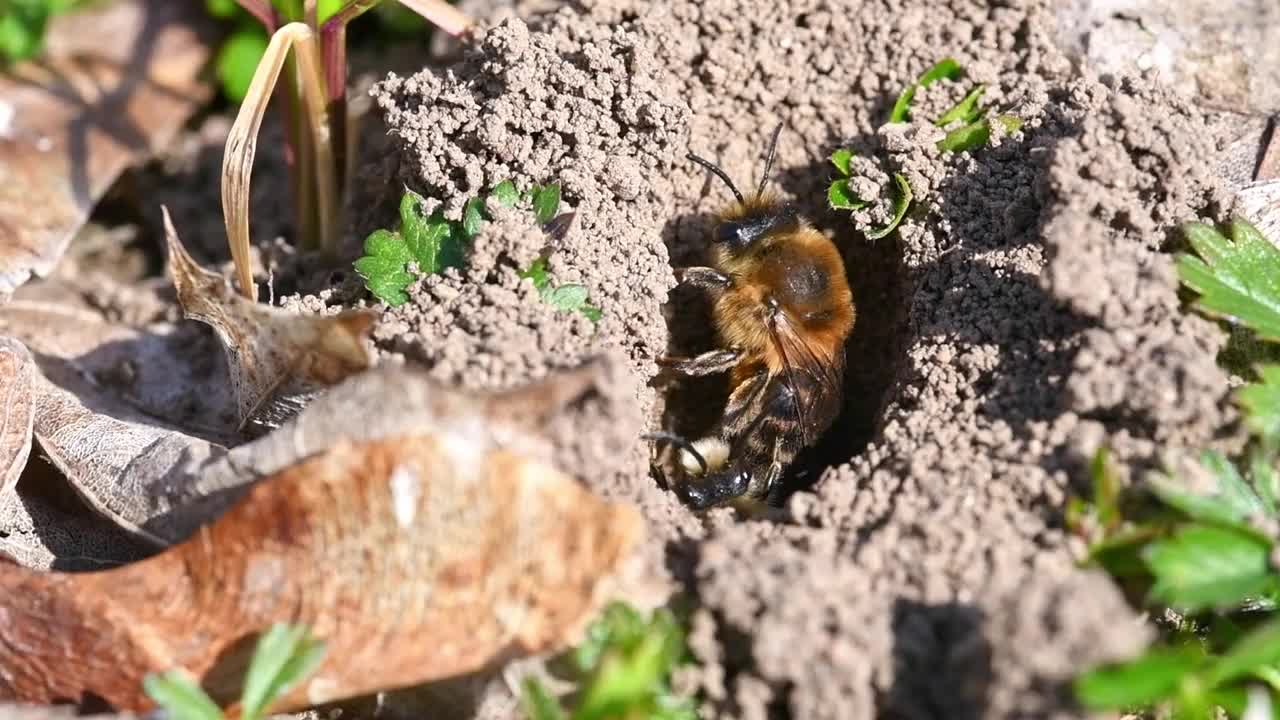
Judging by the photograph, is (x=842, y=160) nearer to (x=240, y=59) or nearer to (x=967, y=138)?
(x=967, y=138)

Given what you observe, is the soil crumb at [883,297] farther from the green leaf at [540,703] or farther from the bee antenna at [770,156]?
the green leaf at [540,703]

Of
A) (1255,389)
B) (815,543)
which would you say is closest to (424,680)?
(815,543)

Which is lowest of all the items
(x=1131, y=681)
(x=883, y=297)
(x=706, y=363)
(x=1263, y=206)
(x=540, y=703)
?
(x=540, y=703)

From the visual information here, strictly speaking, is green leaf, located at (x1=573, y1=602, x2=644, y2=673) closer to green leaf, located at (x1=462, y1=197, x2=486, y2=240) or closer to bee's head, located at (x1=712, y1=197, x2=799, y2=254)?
green leaf, located at (x1=462, y1=197, x2=486, y2=240)

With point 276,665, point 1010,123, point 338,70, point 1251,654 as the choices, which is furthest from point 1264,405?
point 338,70

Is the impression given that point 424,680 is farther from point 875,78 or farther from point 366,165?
point 875,78

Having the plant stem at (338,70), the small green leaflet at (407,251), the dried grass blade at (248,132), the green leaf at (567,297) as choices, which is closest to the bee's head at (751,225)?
the green leaf at (567,297)

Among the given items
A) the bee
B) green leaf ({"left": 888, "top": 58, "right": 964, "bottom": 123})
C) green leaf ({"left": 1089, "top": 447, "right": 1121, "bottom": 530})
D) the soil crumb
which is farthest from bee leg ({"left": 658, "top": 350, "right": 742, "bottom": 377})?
green leaf ({"left": 1089, "top": 447, "right": 1121, "bottom": 530})
